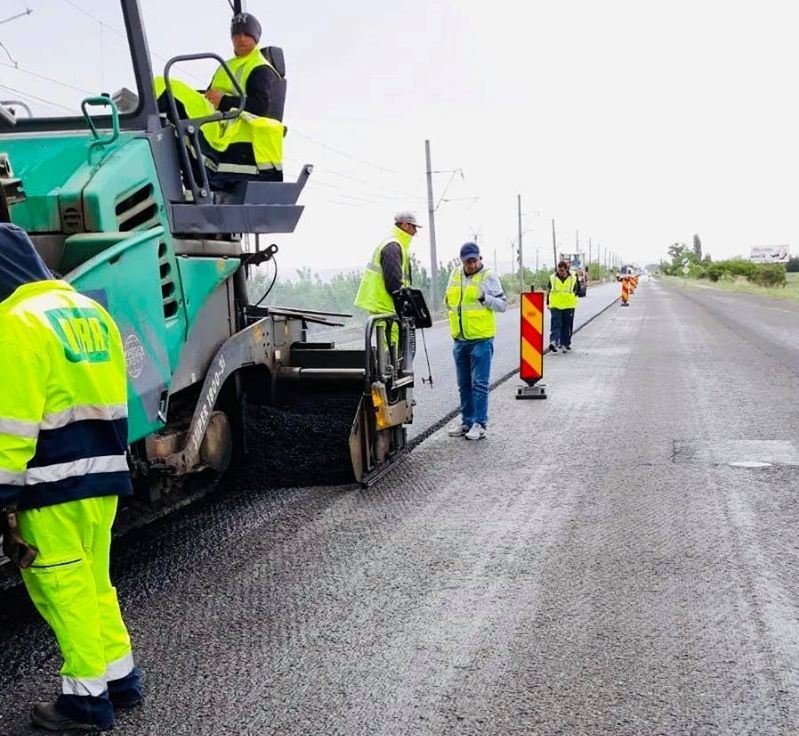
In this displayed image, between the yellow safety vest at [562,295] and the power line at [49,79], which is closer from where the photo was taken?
the power line at [49,79]

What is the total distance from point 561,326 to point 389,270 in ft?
34.1

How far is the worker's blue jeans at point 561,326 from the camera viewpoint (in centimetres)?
1742

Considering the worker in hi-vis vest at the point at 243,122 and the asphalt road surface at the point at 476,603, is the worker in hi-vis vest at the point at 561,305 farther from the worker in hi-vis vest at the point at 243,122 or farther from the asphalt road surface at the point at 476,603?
the worker in hi-vis vest at the point at 243,122

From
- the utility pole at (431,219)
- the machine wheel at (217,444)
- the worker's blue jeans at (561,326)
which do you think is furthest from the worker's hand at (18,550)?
the utility pole at (431,219)

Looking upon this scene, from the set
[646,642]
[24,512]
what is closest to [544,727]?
[646,642]

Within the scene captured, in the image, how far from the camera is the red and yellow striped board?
36.3ft

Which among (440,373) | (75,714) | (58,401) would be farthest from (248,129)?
(440,373)

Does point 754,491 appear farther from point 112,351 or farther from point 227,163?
point 112,351

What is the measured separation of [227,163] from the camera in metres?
5.56

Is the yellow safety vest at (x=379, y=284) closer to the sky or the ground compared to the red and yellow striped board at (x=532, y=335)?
closer to the sky

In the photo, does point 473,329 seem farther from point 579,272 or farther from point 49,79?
point 579,272

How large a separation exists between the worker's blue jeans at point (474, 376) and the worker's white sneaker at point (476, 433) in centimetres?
4

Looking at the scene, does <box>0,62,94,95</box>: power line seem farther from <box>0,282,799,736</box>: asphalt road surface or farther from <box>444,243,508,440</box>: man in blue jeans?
<box>444,243,508,440</box>: man in blue jeans

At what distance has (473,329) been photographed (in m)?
8.67
